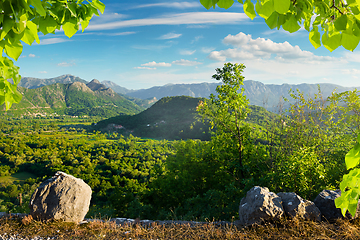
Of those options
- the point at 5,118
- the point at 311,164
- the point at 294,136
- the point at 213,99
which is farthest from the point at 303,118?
the point at 5,118

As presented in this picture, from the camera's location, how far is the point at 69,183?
7168 millimetres

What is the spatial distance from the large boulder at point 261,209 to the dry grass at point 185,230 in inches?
7.4

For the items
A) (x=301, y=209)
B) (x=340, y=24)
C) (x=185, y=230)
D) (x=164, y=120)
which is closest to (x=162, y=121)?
(x=164, y=120)

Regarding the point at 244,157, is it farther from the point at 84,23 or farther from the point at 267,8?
the point at 84,23

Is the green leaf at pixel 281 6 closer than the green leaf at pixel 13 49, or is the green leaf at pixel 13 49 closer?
the green leaf at pixel 281 6

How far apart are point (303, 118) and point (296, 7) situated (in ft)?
24.6

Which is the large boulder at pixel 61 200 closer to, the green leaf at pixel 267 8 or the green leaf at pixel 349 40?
the green leaf at pixel 267 8

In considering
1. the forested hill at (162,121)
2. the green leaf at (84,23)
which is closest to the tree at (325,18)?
the green leaf at (84,23)

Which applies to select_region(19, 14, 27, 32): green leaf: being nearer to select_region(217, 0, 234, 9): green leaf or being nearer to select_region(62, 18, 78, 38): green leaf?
select_region(62, 18, 78, 38): green leaf

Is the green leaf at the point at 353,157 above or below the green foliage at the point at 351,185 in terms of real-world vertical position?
above

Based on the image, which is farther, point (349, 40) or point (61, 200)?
point (61, 200)

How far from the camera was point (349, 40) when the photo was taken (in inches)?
57.4

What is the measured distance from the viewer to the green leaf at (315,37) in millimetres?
1596

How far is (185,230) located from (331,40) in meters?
5.59
